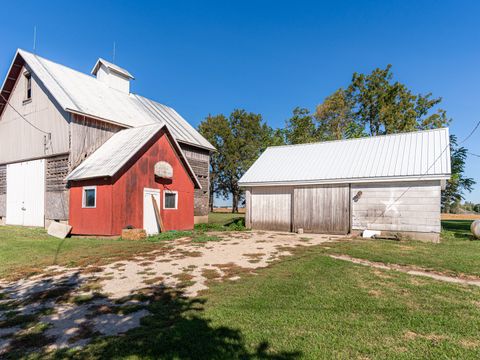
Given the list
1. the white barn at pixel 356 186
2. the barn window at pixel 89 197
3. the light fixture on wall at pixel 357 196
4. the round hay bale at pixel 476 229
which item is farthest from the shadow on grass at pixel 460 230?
the barn window at pixel 89 197

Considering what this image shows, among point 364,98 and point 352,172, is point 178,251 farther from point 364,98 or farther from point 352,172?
point 364,98

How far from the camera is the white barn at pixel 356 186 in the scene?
13664 mm

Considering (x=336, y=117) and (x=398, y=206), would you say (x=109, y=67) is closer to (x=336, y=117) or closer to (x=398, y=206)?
(x=398, y=206)

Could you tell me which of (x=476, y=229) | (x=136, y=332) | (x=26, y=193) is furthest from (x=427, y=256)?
(x=26, y=193)

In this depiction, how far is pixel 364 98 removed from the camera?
3356 centimetres

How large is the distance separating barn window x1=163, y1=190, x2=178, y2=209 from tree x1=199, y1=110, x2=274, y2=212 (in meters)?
33.0

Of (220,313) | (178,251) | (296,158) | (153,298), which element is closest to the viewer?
(220,313)

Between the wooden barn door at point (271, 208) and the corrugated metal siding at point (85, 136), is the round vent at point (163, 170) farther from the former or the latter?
the wooden barn door at point (271, 208)

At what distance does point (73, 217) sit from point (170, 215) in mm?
4841

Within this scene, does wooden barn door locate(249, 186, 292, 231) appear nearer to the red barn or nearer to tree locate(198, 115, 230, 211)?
the red barn

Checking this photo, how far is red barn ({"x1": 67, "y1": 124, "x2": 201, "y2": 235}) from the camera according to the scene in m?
13.6

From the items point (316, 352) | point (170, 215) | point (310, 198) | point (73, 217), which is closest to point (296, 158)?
point (310, 198)

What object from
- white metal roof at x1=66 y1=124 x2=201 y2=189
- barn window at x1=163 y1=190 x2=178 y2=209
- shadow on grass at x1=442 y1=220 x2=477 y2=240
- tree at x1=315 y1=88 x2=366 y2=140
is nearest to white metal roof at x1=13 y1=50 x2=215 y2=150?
white metal roof at x1=66 y1=124 x2=201 y2=189

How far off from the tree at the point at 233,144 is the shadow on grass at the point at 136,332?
4479 centimetres
